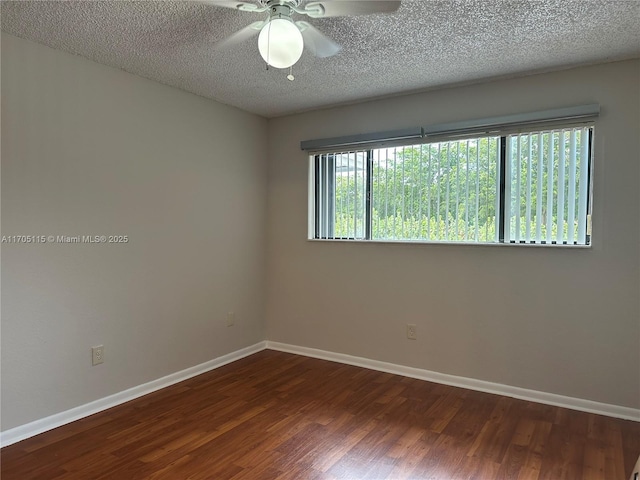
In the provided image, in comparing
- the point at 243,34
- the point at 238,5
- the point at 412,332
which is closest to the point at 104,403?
the point at 412,332

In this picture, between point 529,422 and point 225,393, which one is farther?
point 225,393

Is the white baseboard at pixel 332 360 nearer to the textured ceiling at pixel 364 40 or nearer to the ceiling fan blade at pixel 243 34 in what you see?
the textured ceiling at pixel 364 40

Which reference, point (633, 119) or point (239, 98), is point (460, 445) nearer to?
point (633, 119)

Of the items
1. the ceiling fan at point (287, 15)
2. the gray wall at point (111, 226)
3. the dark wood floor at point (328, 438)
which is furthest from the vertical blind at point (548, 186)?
the gray wall at point (111, 226)

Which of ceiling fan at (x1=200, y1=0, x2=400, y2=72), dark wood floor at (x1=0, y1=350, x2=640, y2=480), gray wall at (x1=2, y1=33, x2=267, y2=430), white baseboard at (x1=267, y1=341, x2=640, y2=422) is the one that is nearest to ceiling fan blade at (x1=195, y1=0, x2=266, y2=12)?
ceiling fan at (x1=200, y1=0, x2=400, y2=72)

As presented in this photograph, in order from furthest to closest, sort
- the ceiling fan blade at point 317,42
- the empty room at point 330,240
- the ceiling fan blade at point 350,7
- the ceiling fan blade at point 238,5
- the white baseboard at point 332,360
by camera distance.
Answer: the white baseboard at point 332,360 → the empty room at point 330,240 → the ceiling fan blade at point 317,42 → the ceiling fan blade at point 238,5 → the ceiling fan blade at point 350,7

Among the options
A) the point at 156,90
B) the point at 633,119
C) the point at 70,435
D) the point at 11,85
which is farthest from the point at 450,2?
the point at 70,435

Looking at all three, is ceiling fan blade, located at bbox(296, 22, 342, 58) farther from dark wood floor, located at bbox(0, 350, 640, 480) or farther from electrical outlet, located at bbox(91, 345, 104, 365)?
electrical outlet, located at bbox(91, 345, 104, 365)

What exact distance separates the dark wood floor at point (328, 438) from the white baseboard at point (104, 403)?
2.7 inches

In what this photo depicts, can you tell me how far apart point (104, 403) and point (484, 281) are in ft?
9.36

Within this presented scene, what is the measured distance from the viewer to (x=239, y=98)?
355 cm

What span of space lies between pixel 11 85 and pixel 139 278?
1.42 meters

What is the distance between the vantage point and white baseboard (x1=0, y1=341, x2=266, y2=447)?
2.37 meters

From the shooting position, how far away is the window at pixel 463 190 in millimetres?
2869
